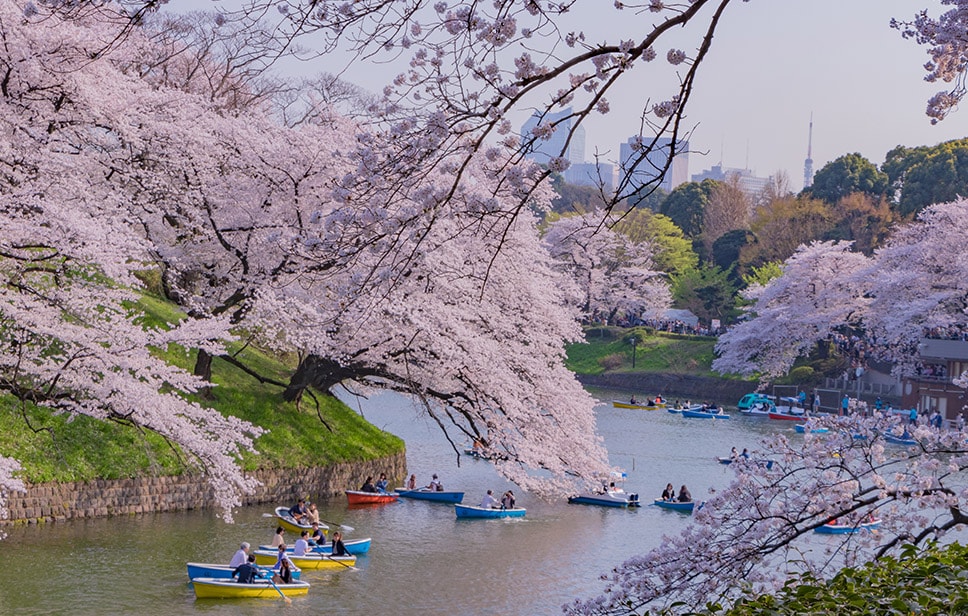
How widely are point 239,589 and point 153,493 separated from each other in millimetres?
4966

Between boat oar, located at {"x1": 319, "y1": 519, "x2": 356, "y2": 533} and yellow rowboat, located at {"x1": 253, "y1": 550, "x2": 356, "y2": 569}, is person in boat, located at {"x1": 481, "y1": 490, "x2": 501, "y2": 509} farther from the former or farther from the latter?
yellow rowboat, located at {"x1": 253, "y1": 550, "x2": 356, "y2": 569}

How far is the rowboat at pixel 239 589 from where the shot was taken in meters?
15.0

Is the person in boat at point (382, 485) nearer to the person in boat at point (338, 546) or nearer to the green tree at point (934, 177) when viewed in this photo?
the person in boat at point (338, 546)

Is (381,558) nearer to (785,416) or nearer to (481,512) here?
(481,512)

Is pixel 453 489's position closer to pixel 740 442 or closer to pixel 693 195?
pixel 740 442

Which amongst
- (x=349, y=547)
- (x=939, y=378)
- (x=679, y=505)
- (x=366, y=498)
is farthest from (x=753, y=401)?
→ (x=349, y=547)

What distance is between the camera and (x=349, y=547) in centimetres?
1817

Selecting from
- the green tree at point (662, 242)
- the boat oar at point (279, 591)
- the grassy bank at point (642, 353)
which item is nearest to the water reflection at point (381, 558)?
the boat oar at point (279, 591)

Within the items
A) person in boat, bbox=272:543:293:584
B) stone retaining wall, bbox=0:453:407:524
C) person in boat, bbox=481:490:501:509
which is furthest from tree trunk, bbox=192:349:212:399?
person in boat, bbox=272:543:293:584

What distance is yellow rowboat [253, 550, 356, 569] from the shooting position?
56.2ft

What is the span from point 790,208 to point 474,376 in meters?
44.5

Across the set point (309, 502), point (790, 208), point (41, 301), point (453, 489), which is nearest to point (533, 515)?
point (453, 489)

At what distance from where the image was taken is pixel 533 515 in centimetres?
2352

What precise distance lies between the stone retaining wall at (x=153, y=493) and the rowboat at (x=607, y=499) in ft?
16.1
